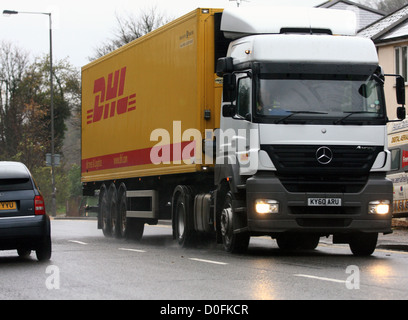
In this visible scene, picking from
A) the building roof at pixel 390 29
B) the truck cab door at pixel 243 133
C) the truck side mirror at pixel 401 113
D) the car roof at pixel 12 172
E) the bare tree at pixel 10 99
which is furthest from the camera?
the bare tree at pixel 10 99

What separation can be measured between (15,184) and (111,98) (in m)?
7.82

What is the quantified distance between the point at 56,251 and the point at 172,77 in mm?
3921

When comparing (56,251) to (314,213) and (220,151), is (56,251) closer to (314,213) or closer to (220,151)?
(220,151)

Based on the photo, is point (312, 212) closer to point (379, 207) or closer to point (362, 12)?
point (379, 207)

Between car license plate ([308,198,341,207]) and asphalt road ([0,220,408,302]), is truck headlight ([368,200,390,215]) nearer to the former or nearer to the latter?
car license plate ([308,198,341,207])

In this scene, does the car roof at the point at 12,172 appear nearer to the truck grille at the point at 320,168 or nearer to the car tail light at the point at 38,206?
the car tail light at the point at 38,206

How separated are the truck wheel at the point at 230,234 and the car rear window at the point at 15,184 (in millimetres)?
3167

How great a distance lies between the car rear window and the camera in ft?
44.8

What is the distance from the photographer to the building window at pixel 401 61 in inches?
1452

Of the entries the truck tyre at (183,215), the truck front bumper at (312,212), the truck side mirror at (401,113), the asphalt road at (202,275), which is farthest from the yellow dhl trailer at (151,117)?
the truck side mirror at (401,113)

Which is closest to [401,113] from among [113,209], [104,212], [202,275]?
[202,275]

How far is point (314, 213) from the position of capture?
13641mm

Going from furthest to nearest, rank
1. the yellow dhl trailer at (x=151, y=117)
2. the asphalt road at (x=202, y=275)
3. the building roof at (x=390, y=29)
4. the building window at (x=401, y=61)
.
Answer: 1. the building roof at (x=390, y=29)
2. the building window at (x=401, y=61)
3. the yellow dhl trailer at (x=151, y=117)
4. the asphalt road at (x=202, y=275)

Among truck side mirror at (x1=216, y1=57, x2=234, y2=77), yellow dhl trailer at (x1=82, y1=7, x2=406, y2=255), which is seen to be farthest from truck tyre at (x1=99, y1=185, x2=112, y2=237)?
truck side mirror at (x1=216, y1=57, x2=234, y2=77)
